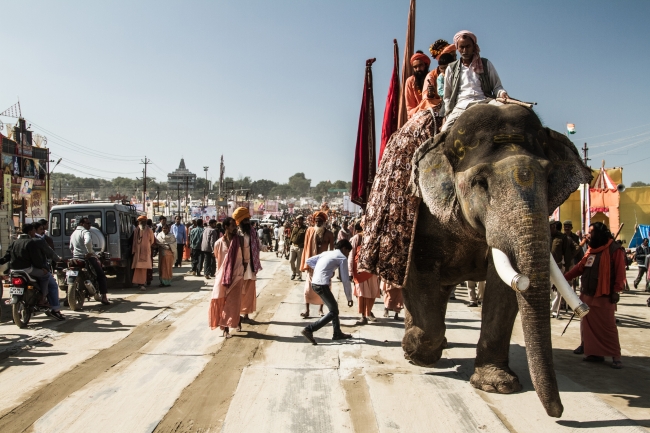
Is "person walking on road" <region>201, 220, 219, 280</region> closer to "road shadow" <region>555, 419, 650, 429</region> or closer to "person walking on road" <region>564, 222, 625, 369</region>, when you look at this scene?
"person walking on road" <region>564, 222, 625, 369</region>

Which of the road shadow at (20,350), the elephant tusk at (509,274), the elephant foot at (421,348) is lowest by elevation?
the road shadow at (20,350)

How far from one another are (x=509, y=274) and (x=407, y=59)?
14.6 feet

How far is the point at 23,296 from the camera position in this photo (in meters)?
8.13

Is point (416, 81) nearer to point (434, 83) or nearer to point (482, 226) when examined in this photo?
point (434, 83)

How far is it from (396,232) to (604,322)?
9.67 ft

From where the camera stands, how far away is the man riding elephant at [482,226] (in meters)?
4.01

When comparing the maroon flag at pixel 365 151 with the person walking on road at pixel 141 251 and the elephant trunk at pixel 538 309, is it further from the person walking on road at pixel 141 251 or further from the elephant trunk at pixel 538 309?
the person walking on road at pixel 141 251

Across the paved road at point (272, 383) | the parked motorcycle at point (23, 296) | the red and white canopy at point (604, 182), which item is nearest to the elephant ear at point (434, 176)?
the paved road at point (272, 383)

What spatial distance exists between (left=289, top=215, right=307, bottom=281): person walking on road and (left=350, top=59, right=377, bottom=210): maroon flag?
6898mm

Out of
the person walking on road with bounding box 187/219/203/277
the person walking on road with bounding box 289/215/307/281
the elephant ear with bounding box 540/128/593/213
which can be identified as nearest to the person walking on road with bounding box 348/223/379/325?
the elephant ear with bounding box 540/128/593/213

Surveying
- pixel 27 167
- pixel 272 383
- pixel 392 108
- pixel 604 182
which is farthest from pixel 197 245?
pixel 27 167

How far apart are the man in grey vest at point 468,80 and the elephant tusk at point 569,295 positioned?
6.52 feet

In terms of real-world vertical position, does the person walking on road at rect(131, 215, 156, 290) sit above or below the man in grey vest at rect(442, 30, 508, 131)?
below

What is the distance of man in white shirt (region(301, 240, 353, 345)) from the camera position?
7386 millimetres
